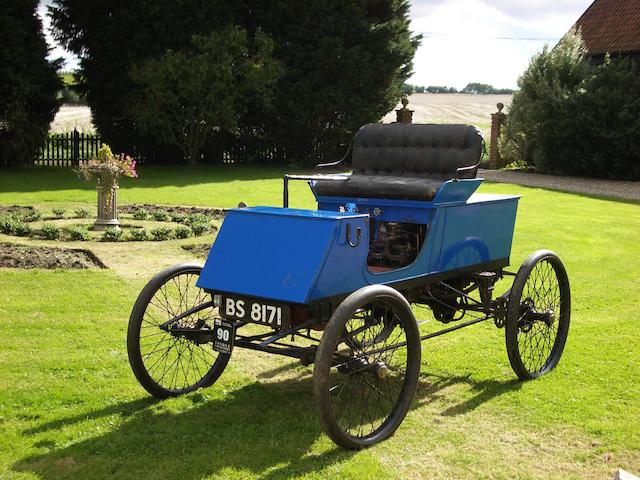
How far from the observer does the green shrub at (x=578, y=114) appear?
2542 cm

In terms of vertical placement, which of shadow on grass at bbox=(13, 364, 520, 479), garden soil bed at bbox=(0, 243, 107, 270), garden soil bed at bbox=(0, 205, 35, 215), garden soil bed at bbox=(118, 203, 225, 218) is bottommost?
garden soil bed at bbox=(0, 205, 35, 215)

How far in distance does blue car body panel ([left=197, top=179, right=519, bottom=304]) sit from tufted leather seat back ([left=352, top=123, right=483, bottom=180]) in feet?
2.20

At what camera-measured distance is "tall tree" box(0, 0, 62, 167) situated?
2342 cm

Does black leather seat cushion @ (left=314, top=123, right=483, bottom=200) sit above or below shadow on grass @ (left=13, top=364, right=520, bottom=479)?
above

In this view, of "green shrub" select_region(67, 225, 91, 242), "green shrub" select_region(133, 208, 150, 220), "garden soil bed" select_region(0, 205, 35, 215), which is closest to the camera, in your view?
"green shrub" select_region(67, 225, 91, 242)

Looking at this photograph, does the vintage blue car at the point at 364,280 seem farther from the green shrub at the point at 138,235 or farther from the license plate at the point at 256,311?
the green shrub at the point at 138,235

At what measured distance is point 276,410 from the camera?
5.30 m

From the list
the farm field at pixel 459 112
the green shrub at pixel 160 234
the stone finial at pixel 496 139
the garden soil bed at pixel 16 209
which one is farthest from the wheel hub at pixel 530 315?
the farm field at pixel 459 112

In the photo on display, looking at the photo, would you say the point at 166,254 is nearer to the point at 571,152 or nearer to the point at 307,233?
the point at 307,233

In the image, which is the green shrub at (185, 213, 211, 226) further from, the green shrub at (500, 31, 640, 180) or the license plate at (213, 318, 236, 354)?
the green shrub at (500, 31, 640, 180)

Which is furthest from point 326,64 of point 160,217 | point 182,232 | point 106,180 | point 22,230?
point 22,230

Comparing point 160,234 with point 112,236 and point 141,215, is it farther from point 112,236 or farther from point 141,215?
point 141,215

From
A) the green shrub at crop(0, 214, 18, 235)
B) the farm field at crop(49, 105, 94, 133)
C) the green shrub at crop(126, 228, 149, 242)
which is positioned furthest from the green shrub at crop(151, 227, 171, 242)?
the farm field at crop(49, 105, 94, 133)

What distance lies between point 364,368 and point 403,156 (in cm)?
246
